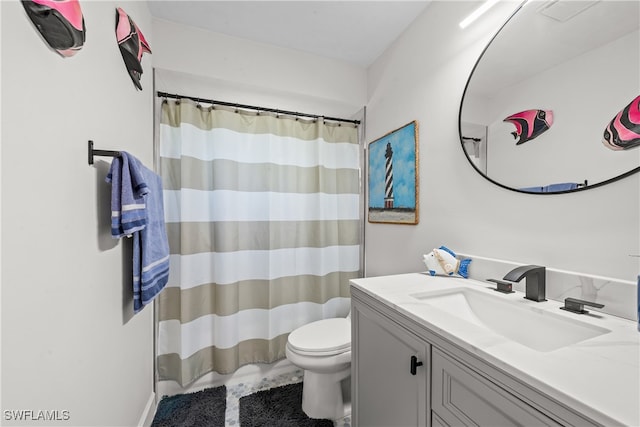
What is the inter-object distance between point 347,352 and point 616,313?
113cm

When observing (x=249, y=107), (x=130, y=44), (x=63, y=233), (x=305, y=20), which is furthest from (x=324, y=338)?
(x=305, y=20)

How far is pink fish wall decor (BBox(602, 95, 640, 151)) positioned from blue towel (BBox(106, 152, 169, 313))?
1.58 meters

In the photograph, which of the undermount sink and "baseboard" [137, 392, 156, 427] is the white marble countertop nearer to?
the undermount sink

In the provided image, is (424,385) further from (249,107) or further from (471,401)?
(249,107)

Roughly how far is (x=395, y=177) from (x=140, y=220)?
1453mm

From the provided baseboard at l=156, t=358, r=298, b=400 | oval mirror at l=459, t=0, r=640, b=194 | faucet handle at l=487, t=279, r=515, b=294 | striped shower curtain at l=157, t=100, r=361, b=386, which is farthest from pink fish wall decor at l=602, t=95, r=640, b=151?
baseboard at l=156, t=358, r=298, b=400

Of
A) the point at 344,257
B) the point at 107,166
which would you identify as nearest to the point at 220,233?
the point at 107,166

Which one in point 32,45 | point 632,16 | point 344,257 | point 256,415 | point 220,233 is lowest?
point 256,415

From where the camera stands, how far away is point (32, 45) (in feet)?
2.04

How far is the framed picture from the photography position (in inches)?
61.9

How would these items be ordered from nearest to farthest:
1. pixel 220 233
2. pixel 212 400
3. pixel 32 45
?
pixel 32 45
pixel 212 400
pixel 220 233

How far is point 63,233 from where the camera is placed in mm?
731

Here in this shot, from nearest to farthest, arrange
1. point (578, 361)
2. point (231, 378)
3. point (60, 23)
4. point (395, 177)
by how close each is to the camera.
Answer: point (578, 361)
point (60, 23)
point (395, 177)
point (231, 378)

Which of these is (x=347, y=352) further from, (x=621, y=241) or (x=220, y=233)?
(x=621, y=241)
